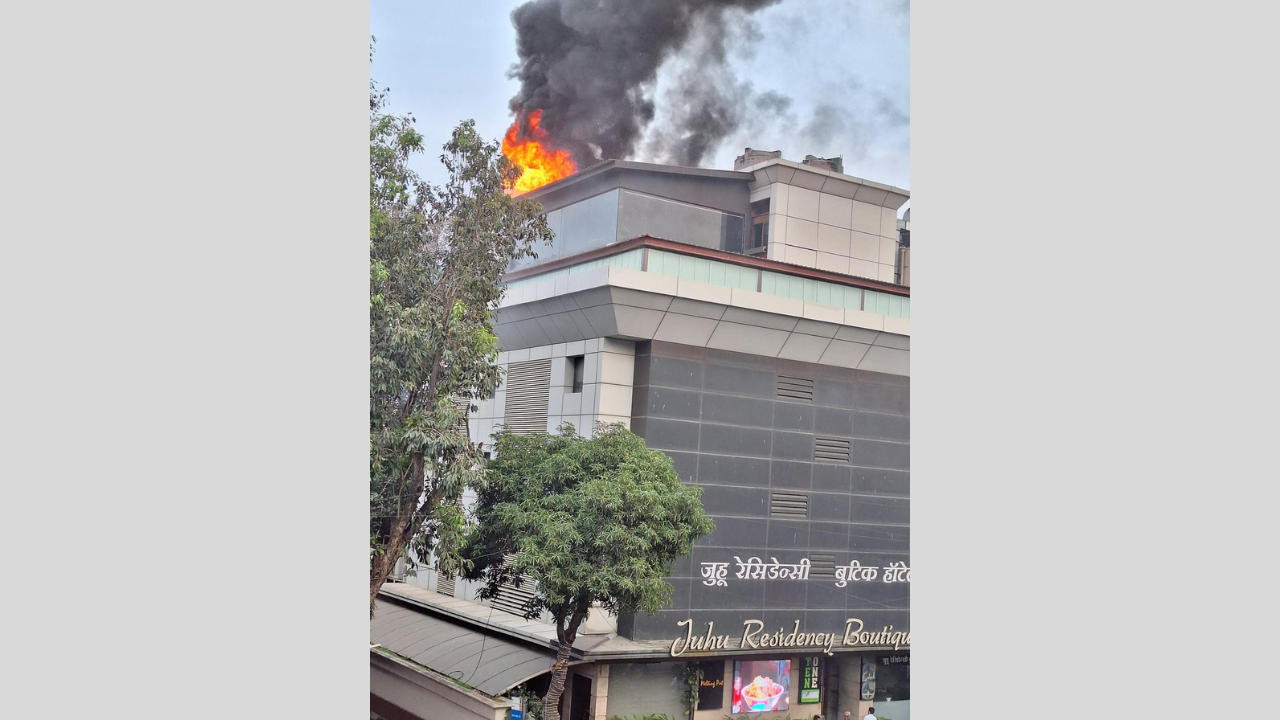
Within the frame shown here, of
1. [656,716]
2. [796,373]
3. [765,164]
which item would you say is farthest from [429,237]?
[656,716]

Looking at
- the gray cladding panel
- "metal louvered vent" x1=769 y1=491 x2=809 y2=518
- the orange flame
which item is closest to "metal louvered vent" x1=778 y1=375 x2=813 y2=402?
the gray cladding panel

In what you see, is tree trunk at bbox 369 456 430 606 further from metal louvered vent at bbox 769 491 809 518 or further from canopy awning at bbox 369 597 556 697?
metal louvered vent at bbox 769 491 809 518

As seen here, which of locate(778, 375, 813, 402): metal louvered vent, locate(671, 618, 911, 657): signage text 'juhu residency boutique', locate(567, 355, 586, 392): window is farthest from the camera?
locate(778, 375, 813, 402): metal louvered vent

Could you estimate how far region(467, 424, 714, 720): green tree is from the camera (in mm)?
13898

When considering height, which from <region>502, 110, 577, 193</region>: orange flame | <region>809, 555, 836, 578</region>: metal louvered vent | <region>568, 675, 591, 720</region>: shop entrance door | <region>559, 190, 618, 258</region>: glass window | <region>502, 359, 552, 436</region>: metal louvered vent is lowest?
<region>568, 675, 591, 720</region>: shop entrance door

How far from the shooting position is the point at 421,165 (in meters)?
13.1

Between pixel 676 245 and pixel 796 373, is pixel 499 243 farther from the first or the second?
pixel 796 373

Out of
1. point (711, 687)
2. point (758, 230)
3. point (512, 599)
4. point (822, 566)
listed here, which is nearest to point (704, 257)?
point (758, 230)

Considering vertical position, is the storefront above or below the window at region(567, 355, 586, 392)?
below

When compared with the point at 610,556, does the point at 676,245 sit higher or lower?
higher

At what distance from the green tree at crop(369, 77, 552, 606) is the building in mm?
2666

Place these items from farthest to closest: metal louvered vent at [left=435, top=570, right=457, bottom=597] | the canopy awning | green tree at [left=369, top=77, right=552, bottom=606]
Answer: metal louvered vent at [left=435, top=570, right=457, bottom=597]
the canopy awning
green tree at [left=369, top=77, right=552, bottom=606]

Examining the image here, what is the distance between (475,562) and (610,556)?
202 cm

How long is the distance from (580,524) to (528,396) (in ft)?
13.5
